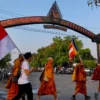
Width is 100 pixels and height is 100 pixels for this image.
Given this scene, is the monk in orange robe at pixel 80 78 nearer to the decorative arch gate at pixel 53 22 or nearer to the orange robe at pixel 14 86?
the orange robe at pixel 14 86

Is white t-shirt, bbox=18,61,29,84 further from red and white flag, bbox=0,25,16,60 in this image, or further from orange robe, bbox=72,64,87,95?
orange robe, bbox=72,64,87,95

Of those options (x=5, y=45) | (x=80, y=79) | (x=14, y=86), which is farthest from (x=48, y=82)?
(x=5, y=45)

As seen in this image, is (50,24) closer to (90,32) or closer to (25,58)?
(90,32)

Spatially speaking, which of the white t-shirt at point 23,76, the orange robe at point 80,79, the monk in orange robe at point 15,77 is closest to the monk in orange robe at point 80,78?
the orange robe at point 80,79

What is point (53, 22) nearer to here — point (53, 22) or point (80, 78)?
point (53, 22)

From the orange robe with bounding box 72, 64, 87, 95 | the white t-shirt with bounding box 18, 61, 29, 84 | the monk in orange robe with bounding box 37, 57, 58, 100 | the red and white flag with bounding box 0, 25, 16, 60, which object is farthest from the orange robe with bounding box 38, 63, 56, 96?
the red and white flag with bounding box 0, 25, 16, 60

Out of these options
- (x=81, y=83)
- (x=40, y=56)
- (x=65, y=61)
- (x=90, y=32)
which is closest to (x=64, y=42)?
(x=65, y=61)

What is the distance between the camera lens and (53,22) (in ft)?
142

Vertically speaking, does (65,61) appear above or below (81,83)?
above

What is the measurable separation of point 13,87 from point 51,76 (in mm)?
2227

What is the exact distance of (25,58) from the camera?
9.75m

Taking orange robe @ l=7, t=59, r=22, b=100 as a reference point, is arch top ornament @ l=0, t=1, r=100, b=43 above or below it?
above

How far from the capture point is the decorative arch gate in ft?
132

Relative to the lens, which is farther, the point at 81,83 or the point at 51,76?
the point at 81,83
